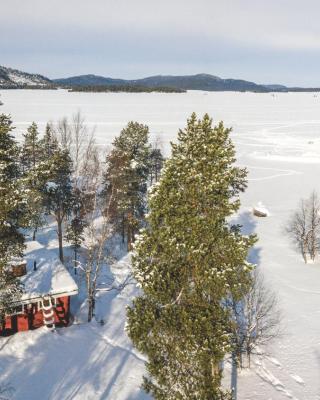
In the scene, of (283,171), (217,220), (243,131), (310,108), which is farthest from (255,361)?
(310,108)

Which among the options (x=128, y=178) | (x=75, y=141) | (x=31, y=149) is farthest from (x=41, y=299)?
(x=75, y=141)

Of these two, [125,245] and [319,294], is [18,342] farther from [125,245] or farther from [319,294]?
[319,294]

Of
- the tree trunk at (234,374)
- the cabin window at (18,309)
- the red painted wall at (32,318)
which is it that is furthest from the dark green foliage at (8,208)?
the tree trunk at (234,374)

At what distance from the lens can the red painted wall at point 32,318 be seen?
890 inches

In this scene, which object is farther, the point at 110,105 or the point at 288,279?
the point at 110,105

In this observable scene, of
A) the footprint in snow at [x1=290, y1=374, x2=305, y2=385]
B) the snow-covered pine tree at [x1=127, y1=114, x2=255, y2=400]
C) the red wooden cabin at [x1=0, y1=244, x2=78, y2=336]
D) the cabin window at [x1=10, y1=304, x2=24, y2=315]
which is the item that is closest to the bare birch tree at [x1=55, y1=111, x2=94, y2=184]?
the red wooden cabin at [x1=0, y1=244, x2=78, y2=336]

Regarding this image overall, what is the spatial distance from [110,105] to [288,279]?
11507 cm

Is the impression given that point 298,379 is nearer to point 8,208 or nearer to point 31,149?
point 8,208

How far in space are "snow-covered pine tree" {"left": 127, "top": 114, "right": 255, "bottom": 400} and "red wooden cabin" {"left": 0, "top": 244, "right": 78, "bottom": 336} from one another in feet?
37.7

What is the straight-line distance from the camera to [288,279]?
34062mm

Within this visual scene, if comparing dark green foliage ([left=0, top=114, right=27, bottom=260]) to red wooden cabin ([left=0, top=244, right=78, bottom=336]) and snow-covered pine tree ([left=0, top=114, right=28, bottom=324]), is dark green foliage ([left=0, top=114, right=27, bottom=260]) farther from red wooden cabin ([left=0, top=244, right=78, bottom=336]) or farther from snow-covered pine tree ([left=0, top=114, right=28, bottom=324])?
red wooden cabin ([left=0, top=244, right=78, bottom=336])

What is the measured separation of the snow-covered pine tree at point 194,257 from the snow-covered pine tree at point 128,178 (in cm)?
1831

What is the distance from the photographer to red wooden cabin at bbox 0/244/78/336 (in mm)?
22719

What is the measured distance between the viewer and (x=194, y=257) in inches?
484
